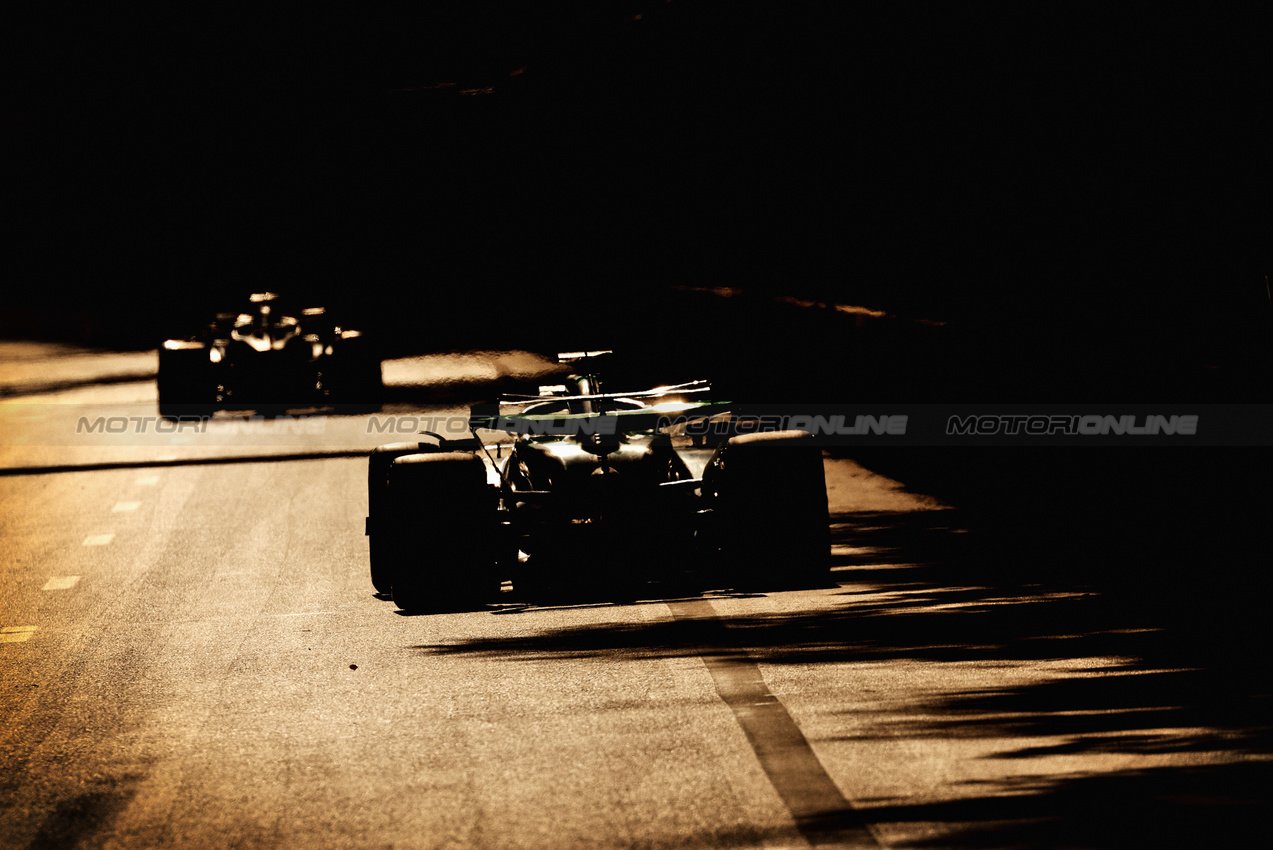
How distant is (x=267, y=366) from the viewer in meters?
21.2

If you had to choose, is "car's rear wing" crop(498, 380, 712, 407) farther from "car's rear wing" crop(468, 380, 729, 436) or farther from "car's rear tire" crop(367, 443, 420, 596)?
"car's rear tire" crop(367, 443, 420, 596)

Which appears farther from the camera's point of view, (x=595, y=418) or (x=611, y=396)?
(x=611, y=396)

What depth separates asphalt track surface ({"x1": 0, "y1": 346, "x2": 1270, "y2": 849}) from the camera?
Answer: 5.02 metres

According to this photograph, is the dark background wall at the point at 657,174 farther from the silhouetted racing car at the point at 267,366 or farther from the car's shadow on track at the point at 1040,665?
the car's shadow on track at the point at 1040,665

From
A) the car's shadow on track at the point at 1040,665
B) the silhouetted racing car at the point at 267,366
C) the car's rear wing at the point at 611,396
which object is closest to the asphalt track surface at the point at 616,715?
the car's shadow on track at the point at 1040,665

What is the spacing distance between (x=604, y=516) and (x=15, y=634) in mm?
3499

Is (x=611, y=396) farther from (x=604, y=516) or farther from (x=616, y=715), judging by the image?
(x=616, y=715)

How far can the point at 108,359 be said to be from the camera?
31938 mm

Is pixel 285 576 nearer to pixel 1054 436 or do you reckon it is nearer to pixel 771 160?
pixel 1054 436

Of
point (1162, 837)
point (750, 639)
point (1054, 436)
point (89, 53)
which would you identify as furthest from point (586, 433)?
point (89, 53)

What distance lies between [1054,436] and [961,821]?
6988 millimetres

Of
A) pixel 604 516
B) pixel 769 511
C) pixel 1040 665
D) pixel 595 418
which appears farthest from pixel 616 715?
pixel 595 418

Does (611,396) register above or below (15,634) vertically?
above

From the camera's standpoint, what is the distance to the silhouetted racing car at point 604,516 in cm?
866
